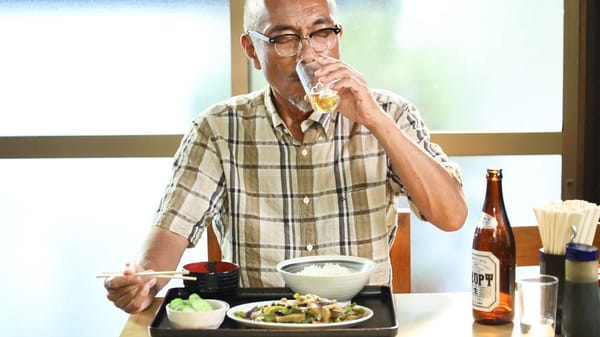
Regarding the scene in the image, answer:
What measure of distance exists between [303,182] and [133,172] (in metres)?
1.17

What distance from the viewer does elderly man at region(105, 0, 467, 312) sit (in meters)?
1.98

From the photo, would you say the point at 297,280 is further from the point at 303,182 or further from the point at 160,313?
the point at 303,182

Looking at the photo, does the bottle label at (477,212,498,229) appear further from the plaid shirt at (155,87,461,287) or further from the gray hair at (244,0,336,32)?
the gray hair at (244,0,336,32)

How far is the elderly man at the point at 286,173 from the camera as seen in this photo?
1.98 m

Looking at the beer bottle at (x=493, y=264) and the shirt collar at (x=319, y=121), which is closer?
the beer bottle at (x=493, y=264)

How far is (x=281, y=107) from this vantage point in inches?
84.1

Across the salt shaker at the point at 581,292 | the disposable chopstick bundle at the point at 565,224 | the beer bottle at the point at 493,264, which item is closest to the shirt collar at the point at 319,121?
the beer bottle at the point at 493,264

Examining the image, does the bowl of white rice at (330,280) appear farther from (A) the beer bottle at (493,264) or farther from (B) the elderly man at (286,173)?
(B) the elderly man at (286,173)

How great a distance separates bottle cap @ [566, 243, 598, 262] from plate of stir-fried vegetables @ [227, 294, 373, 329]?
371 millimetres

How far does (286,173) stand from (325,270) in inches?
20.6

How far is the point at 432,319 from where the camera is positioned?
1501 mm

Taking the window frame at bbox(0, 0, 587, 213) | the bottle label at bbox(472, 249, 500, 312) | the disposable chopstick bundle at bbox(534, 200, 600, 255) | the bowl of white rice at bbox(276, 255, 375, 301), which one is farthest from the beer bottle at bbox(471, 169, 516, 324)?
the window frame at bbox(0, 0, 587, 213)

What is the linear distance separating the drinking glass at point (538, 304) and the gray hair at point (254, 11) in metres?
0.95

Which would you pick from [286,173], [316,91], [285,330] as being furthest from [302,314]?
[286,173]
